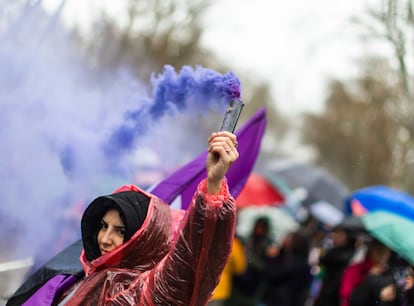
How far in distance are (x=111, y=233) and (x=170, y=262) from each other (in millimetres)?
487

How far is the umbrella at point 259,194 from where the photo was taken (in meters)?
9.67

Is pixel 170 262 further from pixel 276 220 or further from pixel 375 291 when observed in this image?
pixel 276 220

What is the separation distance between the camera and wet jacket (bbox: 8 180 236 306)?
6.34 feet

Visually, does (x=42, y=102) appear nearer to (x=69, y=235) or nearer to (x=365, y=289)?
(x=69, y=235)

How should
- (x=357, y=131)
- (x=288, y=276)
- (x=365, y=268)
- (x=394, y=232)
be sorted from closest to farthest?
(x=394, y=232) → (x=365, y=268) → (x=288, y=276) → (x=357, y=131)

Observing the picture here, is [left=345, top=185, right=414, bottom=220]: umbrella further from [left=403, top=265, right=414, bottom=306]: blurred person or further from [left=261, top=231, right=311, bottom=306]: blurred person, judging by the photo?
[left=261, top=231, right=311, bottom=306]: blurred person

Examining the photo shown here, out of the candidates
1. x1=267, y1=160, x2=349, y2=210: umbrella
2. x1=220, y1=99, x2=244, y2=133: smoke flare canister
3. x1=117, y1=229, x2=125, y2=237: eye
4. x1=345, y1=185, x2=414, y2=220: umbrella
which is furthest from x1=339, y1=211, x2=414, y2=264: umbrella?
x1=267, y1=160, x2=349, y2=210: umbrella

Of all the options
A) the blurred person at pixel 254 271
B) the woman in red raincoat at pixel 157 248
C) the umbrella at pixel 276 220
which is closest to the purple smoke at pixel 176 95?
the woman in red raincoat at pixel 157 248

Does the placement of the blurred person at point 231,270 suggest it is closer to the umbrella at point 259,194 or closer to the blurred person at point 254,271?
the blurred person at point 254,271

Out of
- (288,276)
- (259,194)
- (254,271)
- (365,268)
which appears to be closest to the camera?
(365,268)

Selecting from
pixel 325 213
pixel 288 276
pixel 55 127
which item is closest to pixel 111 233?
pixel 55 127

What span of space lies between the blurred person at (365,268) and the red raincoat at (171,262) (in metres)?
2.70

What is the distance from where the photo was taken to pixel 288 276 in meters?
7.18

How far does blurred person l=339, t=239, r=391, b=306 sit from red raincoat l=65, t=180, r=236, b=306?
2.70m
